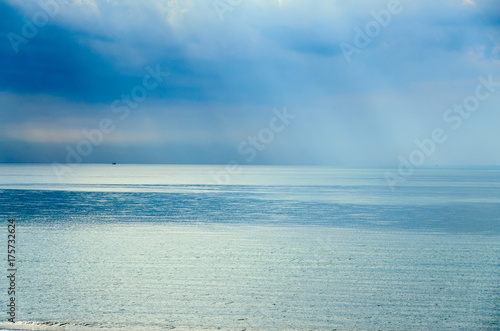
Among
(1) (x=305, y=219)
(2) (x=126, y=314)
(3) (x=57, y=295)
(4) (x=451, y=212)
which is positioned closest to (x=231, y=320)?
(2) (x=126, y=314)

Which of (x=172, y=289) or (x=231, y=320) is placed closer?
(x=231, y=320)

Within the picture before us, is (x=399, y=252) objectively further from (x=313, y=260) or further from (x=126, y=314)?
(x=126, y=314)

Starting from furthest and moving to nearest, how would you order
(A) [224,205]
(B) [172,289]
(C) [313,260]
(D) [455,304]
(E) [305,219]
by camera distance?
(A) [224,205] → (E) [305,219] → (C) [313,260] → (B) [172,289] → (D) [455,304]

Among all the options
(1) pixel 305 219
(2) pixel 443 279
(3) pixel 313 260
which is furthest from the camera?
(1) pixel 305 219

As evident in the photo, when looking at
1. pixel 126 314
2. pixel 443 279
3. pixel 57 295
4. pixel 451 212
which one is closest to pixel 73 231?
pixel 57 295

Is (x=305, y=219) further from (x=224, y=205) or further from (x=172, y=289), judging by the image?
(x=172, y=289)

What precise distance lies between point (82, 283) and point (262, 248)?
31.3 ft

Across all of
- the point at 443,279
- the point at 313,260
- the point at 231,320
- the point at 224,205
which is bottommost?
the point at 231,320

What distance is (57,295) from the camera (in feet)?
54.2

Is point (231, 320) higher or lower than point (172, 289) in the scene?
lower

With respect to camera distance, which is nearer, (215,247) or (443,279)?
(443,279)

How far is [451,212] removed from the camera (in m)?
43.2

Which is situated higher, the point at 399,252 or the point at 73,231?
the point at 73,231

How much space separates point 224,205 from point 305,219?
14009 mm
